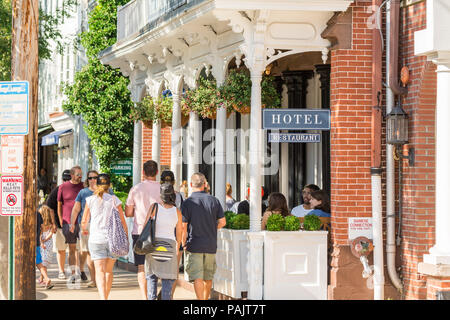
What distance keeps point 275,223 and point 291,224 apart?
0.22m

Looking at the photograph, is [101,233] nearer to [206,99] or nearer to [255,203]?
[255,203]

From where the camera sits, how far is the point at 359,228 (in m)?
11.7

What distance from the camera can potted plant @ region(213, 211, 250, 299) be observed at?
39.3 feet

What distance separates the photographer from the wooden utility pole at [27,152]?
9.37 metres

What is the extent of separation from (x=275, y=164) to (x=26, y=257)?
8.06 meters

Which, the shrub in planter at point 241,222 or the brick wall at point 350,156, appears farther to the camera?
the shrub in planter at point 241,222

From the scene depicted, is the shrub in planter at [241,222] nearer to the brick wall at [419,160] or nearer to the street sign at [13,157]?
the brick wall at [419,160]

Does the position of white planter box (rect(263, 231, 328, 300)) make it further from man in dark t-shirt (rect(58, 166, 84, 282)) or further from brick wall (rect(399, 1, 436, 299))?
man in dark t-shirt (rect(58, 166, 84, 282))

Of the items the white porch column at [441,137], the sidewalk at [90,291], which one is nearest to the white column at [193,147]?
the sidewalk at [90,291]

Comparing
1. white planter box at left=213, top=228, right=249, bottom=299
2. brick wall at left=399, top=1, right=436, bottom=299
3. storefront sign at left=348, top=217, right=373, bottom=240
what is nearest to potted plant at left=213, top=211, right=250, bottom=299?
white planter box at left=213, top=228, right=249, bottom=299

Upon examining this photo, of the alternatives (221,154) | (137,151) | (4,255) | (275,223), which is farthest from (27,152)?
(137,151)

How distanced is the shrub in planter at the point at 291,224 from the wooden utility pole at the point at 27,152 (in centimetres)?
358

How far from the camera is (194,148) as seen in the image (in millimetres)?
15625

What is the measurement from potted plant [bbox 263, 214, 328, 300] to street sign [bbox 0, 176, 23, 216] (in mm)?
3577
